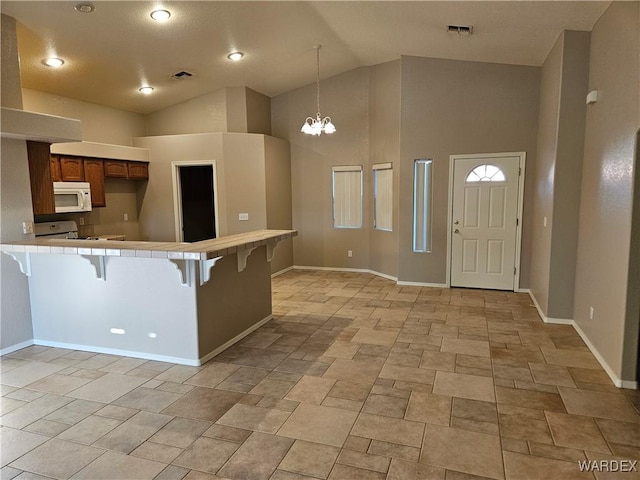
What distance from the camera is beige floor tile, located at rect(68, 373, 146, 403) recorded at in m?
2.95

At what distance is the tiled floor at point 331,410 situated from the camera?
2.19 metres

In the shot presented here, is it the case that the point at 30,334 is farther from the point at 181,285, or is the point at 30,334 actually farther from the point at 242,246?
the point at 242,246

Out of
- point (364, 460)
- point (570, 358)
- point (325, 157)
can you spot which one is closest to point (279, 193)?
point (325, 157)

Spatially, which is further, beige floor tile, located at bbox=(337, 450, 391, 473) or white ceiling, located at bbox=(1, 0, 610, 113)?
white ceiling, located at bbox=(1, 0, 610, 113)

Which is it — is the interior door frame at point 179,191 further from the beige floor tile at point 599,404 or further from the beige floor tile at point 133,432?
the beige floor tile at point 599,404

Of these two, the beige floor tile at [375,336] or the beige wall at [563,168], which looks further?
the beige wall at [563,168]

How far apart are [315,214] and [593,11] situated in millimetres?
4989

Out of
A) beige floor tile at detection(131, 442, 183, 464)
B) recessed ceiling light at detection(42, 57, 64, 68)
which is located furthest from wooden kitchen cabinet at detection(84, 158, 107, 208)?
beige floor tile at detection(131, 442, 183, 464)

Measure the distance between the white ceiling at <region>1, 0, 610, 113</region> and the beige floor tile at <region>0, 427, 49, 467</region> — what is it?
344cm

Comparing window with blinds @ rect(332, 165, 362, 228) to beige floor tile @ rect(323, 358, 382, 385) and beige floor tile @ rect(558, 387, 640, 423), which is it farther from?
beige floor tile @ rect(558, 387, 640, 423)

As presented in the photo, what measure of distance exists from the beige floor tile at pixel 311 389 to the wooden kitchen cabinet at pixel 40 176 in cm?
318

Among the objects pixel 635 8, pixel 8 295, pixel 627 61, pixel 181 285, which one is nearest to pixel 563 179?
pixel 627 61

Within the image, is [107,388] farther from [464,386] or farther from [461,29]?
[461,29]

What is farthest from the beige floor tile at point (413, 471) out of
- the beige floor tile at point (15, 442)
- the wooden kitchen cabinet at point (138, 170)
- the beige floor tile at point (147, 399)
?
the wooden kitchen cabinet at point (138, 170)
